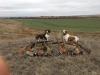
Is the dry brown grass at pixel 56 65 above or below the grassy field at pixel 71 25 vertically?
above

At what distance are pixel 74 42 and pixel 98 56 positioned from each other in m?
1.43

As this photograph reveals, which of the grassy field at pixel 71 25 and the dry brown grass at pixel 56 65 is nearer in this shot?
the dry brown grass at pixel 56 65

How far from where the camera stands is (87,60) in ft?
44.7

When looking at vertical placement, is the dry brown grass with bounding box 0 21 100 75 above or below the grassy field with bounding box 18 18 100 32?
above

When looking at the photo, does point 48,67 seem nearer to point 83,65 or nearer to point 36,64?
point 36,64

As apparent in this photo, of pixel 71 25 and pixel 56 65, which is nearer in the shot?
pixel 56 65

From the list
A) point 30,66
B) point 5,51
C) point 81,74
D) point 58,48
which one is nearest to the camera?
point 81,74

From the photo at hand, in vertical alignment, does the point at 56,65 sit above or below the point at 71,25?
above

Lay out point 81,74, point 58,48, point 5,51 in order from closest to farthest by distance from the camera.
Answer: point 81,74 → point 58,48 → point 5,51

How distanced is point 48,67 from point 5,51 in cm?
426

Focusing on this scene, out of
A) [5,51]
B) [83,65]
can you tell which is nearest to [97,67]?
[83,65]

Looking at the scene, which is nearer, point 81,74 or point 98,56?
point 81,74

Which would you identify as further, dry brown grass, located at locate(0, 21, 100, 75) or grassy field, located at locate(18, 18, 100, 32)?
grassy field, located at locate(18, 18, 100, 32)

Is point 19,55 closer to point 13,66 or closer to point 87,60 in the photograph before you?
point 13,66
